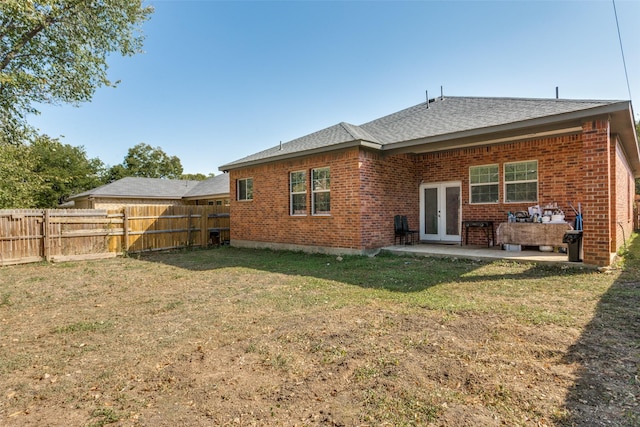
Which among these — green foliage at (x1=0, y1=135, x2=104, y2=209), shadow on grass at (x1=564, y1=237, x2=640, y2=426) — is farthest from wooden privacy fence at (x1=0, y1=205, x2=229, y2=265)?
shadow on grass at (x1=564, y1=237, x2=640, y2=426)

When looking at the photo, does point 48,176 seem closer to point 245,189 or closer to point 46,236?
point 46,236

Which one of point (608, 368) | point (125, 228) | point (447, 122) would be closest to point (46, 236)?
point (125, 228)

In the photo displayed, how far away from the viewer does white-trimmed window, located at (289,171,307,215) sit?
11.1 m

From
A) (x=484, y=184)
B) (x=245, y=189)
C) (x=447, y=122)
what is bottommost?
(x=484, y=184)

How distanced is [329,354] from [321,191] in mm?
7583

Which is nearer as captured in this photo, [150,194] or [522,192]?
[522,192]

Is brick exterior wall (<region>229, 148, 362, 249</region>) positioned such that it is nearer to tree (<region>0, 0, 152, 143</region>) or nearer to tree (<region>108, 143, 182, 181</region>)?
tree (<region>0, 0, 152, 143</region>)

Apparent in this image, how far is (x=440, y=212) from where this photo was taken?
36.9 feet

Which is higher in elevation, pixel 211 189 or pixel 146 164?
pixel 146 164

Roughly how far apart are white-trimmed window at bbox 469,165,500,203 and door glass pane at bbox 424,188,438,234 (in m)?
1.21

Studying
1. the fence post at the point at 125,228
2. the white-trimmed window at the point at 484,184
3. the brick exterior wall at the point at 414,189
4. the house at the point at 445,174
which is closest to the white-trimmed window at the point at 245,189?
the house at the point at 445,174

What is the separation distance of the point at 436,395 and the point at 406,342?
3.39 ft

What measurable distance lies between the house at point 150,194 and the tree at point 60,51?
8.84 m

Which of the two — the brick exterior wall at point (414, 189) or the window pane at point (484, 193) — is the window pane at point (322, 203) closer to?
the brick exterior wall at point (414, 189)
